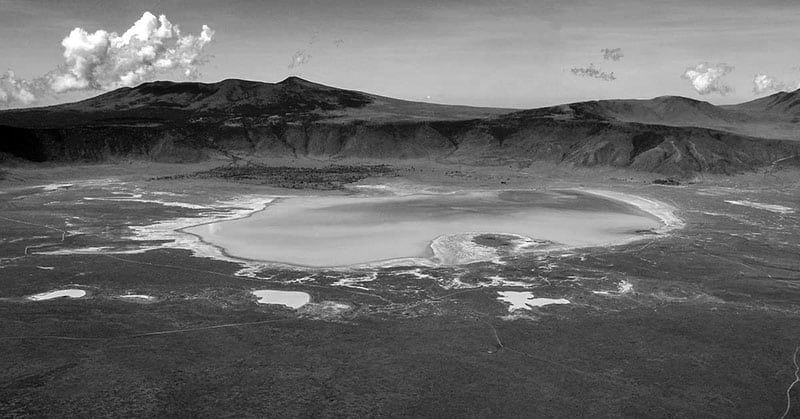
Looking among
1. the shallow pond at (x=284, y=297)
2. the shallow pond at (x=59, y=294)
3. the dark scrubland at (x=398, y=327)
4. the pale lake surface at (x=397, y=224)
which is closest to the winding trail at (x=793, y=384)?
the dark scrubland at (x=398, y=327)

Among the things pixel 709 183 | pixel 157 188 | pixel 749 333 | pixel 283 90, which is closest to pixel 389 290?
pixel 749 333

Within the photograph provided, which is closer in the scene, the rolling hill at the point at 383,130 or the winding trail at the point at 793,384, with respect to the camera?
the winding trail at the point at 793,384

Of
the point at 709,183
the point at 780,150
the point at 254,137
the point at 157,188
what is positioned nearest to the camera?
the point at 157,188

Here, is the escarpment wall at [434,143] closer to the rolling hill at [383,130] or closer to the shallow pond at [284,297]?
the rolling hill at [383,130]

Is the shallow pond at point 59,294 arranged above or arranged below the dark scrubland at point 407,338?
above

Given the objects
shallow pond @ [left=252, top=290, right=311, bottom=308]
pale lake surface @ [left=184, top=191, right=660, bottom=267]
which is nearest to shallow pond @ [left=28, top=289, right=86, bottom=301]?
shallow pond @ [left=252, top=290, right=311, bottom=308]

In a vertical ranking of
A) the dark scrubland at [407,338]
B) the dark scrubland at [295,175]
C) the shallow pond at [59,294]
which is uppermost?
the dark scrubland at [295,175]

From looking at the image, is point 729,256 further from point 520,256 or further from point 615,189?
point 615,189

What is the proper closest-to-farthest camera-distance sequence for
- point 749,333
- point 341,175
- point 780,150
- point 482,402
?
point 482,402 < point 749,333 < point 341,175 < point 780,150
